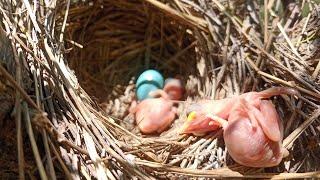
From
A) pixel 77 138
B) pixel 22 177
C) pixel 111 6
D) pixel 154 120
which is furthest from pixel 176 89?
pixel 22 177

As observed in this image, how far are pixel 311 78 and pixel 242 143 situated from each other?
46 cm

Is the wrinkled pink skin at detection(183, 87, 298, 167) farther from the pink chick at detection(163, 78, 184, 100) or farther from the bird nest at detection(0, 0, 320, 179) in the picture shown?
the pink chick at detection(163, 78, 184, 100)

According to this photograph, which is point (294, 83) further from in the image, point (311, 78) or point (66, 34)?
point (66, 34)

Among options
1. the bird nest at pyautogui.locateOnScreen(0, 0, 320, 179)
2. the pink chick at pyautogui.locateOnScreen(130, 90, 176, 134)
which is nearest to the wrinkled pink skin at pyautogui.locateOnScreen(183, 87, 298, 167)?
the bird nest at pyautogui.locateOnScreen(0, 0, 320, 179)

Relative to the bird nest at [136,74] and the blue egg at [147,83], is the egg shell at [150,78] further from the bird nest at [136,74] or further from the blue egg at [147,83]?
the bird nest at [136,74]

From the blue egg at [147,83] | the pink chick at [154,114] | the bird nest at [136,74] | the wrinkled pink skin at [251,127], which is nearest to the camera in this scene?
the bird nest at [136,74]

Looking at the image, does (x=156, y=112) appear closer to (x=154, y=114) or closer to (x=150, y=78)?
(x=154, y=114)

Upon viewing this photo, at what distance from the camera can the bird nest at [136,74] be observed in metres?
1.95

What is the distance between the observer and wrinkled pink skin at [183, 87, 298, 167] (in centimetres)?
213

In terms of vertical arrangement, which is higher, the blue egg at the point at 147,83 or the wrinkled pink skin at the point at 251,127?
the blue egg at the point at 147,83

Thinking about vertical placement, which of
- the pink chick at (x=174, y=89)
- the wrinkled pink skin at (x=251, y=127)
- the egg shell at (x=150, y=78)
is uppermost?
the egg shell at (x=150, y=78)

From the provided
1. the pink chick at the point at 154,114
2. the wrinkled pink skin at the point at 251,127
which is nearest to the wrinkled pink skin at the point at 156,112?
the pink chick at the point at 154,114

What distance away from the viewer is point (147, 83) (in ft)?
8.96

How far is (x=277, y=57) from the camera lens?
2.47 m
